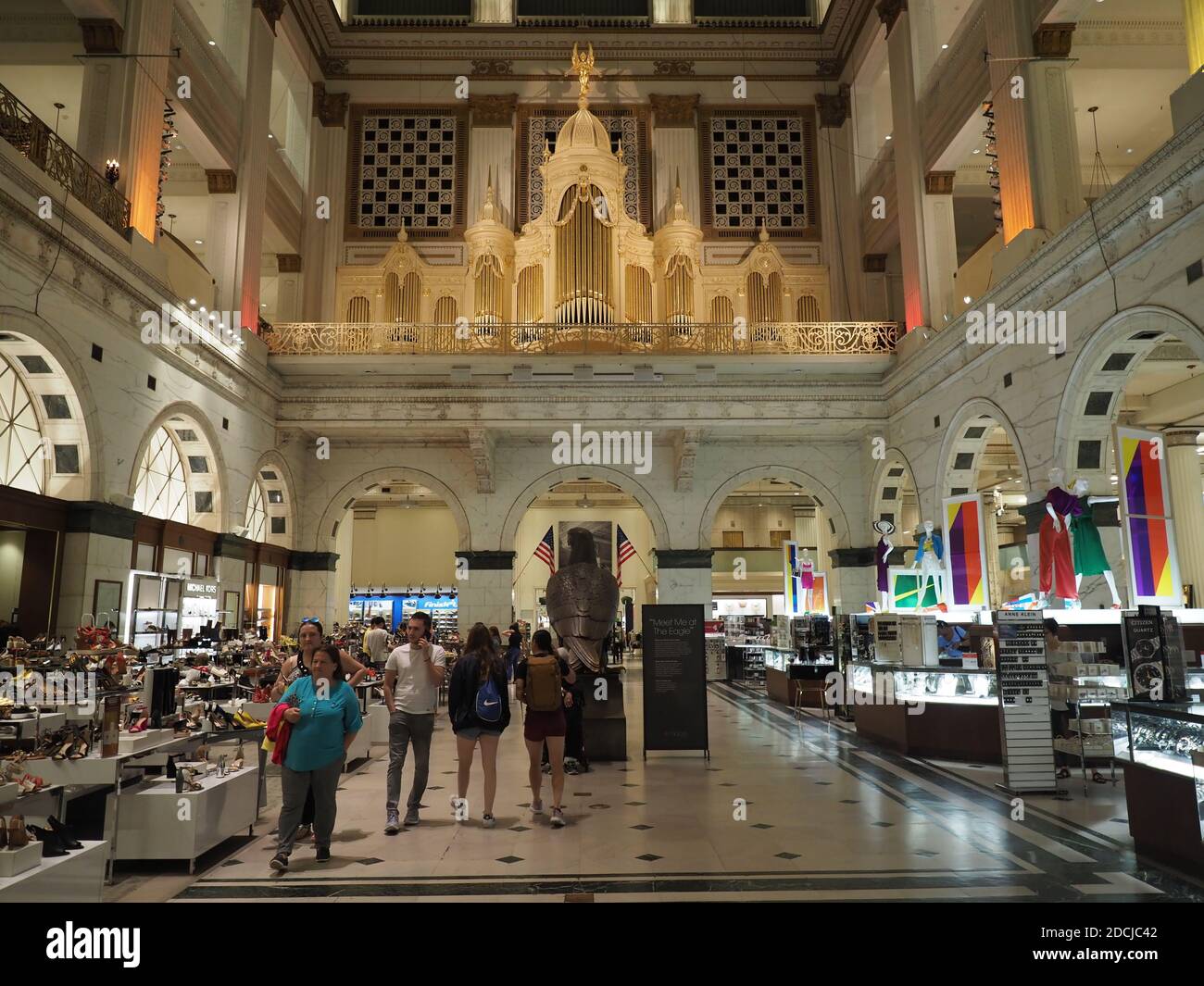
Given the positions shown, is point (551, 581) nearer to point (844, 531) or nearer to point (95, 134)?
point (95, 134)

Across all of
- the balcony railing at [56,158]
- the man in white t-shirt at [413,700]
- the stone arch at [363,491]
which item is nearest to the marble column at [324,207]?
the stone arch at [363,491]

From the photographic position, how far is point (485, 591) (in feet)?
57.4

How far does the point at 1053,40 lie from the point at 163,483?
594 inches

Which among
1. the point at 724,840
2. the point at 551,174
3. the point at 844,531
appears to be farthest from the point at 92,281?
the point at 844,531

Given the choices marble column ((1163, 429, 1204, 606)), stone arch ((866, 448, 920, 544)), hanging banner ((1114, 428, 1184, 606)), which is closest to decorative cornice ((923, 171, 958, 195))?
stone arch ((866, 448, 920, 544))

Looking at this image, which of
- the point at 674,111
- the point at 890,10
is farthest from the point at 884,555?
the point at 674,111

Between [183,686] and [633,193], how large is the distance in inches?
646

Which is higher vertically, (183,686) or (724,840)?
(183,686)

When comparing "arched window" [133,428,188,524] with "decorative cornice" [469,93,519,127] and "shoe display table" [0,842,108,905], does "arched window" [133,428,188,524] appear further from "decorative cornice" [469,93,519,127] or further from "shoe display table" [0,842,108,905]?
"decorative cornice" [469,93,519,127]

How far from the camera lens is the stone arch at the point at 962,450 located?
12883 mm

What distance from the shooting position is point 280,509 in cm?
1742

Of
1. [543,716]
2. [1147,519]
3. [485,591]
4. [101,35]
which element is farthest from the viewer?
[485,591]

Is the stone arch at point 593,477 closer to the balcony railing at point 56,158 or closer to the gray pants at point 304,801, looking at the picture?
the balcony railing at point 56,158

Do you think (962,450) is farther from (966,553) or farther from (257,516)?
(257,516)
